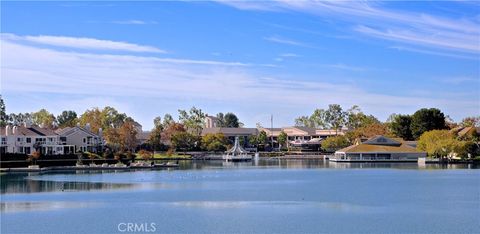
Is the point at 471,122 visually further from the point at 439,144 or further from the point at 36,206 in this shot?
the point at 36,206

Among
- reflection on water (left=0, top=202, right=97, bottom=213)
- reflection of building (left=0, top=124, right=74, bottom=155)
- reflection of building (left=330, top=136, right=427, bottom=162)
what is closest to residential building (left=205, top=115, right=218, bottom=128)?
reflection of building (left=330, top=136, right=427, bottom=162)

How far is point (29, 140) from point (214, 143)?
153 feet

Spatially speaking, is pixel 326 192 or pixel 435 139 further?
pixel 435 139

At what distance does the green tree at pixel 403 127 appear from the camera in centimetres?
11788

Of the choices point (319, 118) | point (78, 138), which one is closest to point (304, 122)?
point (319, 118)

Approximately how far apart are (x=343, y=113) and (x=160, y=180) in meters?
106

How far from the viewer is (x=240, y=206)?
120ft

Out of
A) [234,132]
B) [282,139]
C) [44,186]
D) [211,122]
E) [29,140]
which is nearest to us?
[44,186]

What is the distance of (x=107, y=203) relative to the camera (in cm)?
3781

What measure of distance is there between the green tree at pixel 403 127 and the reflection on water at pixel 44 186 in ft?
248

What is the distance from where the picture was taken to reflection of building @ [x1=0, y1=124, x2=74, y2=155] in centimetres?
8294

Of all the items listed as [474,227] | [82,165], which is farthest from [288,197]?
[82,165]

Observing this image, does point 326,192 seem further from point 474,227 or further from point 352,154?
point 352,154

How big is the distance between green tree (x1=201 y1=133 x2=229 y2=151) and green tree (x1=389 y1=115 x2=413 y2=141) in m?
30.9
